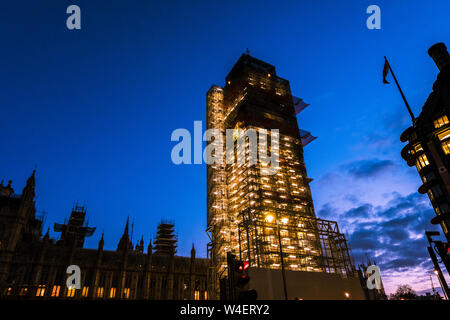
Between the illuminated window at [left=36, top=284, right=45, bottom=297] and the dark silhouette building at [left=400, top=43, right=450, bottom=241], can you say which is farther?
the illuminated window at [left=36, top=284, right=45, bottom=297]

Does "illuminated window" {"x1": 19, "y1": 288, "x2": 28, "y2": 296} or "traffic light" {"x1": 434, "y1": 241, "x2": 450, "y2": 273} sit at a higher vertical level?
"illuminated window" {"x1": 19, "y1": 288, "x2": 28, "y2": 296}

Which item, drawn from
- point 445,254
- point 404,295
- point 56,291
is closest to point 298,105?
point 445,254

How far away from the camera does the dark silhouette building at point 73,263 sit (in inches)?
1953

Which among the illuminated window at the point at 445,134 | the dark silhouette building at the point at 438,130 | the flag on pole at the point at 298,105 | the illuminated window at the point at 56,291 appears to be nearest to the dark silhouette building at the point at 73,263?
the illuminated window at the point at 56,291

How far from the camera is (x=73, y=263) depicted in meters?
54.6

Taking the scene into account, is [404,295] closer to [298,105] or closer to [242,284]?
[298,105]

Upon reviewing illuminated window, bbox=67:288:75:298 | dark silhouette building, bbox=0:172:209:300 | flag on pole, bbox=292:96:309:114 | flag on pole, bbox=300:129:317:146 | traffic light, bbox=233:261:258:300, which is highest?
flag on pole, bbox=292:96:309:114

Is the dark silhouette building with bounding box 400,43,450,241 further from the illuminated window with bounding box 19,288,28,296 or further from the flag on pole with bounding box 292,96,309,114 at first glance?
the illuminated window with bounding box 19,288,28,296

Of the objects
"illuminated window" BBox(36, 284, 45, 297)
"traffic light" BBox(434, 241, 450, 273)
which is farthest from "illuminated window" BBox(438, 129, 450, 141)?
"illuminated window" BBox(36, 284, 45, 297)

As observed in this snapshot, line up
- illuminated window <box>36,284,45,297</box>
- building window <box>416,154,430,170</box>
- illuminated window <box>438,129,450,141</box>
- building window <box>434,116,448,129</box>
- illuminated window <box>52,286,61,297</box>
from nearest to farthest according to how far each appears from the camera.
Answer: illuminated window <box>438,129,450,141</box>
building window <box>434,116,448,129</box>
illuminated window <box>36,284,45,297</box>
illuminated window <box>52,286,61,297</box>
building window <box>416,154,430,170</box>

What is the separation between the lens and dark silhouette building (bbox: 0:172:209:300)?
163 ft
